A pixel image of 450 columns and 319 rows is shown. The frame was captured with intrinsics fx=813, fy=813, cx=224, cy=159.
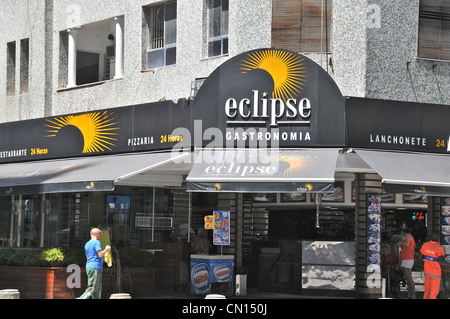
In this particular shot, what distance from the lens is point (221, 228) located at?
1969cm

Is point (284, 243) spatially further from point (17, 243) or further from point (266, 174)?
point (17, 243)

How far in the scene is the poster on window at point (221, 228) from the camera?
19578 millimetres

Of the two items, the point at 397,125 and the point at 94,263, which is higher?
the point at 397,125

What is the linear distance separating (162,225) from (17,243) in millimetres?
4701

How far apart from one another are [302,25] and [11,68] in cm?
1035

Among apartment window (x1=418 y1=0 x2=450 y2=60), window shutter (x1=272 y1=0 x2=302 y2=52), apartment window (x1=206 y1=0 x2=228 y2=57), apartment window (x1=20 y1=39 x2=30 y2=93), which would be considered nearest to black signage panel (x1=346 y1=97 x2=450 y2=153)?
apartment window (x1=418 y1=0 x2=450 y2=60)

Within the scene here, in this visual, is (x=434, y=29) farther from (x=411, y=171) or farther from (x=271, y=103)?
(x=271, y=103)

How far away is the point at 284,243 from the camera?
65.3ft

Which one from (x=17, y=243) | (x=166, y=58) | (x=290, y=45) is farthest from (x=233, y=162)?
(x=17, y=243)

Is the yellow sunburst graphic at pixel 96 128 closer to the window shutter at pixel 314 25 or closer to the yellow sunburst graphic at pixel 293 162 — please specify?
the yellow sunburst graphic at pixel 293 162

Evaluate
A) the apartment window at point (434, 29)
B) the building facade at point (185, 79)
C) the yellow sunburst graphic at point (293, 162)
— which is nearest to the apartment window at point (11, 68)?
the building facade at point (185, 79)

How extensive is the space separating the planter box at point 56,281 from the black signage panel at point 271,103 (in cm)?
357

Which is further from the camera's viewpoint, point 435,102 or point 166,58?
point 166,58

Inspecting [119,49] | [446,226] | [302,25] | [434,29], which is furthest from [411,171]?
[119,49]
